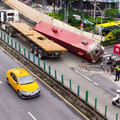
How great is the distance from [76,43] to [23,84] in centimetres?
1053

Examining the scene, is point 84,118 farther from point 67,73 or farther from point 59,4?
point 59,4

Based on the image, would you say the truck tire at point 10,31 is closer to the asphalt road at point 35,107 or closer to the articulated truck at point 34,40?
the articulated truck at point 34,40

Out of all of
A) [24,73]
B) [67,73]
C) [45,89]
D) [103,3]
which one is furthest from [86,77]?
[103,3]

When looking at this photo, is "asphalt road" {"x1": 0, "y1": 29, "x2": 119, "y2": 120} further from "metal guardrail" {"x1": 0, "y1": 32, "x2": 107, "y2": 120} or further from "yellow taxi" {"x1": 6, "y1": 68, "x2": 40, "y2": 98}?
"yellow taxi" {"x1": 6, "y1": 68, "x2": 40, "y2": 98}

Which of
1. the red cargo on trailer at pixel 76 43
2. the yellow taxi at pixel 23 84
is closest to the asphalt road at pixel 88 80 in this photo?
the red cargo on trailer at pixel 76 43

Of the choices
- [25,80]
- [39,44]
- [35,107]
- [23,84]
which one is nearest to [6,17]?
[39,44]

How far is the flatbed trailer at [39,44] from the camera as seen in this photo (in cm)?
2559

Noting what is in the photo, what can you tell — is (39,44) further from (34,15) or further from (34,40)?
(34,15)

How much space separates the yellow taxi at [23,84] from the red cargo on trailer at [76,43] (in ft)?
28.4

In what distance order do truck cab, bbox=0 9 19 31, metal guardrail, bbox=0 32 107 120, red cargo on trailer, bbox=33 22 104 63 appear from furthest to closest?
truck cab, bbox=0 9 19 31, red cargo on trailer, bbox=33 22 104 63, metal guardrail, bbox=0 32 107 120

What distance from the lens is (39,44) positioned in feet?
86.3

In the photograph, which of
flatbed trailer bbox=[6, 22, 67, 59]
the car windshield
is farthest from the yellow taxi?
flatbed trailer bbox=[6, 22, 67, 59]

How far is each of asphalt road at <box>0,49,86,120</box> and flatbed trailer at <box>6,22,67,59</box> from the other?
235 inches

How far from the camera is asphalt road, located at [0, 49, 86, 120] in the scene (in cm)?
1686
